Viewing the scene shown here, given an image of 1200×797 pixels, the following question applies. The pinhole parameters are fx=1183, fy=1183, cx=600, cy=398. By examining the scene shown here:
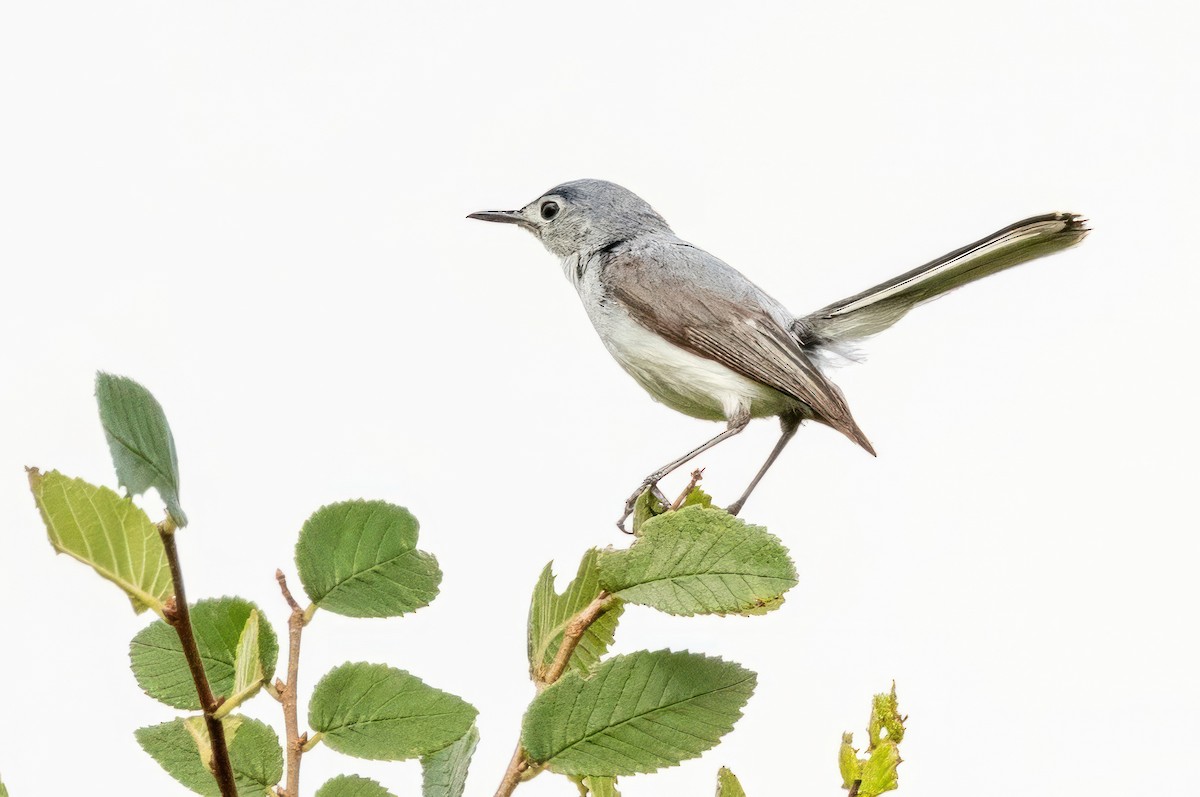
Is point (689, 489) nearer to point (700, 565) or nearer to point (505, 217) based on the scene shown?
point (700, 565)

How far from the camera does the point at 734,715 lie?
41.8 inches

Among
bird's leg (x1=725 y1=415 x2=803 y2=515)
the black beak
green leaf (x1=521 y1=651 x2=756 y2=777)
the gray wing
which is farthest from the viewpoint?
the black beak

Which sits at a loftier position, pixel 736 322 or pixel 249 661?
pixel 736 322

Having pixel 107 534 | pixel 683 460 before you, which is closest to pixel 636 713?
pixel 107 534

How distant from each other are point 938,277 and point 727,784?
147 centimetres

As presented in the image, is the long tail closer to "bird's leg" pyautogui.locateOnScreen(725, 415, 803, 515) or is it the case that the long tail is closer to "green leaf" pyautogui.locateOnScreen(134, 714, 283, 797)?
"bird's leg" pyautogui.locateOnScreen(725, 415, 803, 515)

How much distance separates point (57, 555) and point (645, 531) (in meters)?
0.49

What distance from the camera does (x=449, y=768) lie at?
1.15 meters

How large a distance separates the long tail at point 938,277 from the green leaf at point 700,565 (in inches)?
53.0

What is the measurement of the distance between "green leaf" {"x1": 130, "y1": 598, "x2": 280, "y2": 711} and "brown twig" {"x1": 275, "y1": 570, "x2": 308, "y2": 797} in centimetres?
8

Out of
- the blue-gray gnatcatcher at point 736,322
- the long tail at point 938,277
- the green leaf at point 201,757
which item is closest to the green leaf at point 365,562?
the green leaf at point 201,757

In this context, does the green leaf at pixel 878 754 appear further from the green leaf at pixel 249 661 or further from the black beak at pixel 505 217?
the black beak at pixel 505 217

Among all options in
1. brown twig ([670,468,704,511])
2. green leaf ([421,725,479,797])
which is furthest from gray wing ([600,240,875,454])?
green leaf ([421,725,479,797])

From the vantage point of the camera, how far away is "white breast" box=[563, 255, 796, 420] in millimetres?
2322
